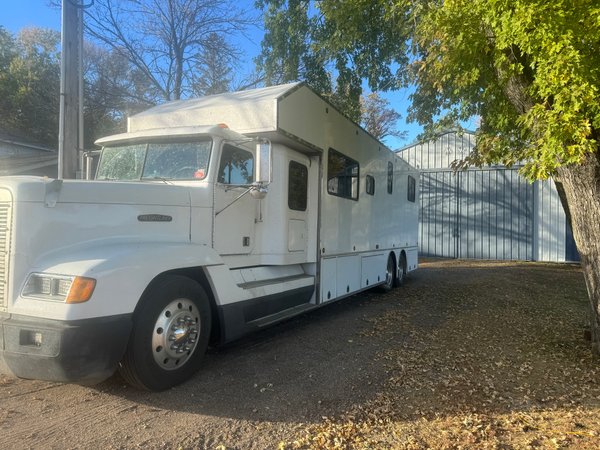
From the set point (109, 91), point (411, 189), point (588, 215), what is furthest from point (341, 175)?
point (109, 91)

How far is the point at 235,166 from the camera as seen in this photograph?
5199mm

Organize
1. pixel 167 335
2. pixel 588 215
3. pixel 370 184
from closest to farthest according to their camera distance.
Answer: pixel 167 335 < pixel 588 215 < pixel 370 184

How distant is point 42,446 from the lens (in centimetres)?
316

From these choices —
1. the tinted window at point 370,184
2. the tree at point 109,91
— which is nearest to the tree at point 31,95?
the tree at point 109,91

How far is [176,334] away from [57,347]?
1.03 metres

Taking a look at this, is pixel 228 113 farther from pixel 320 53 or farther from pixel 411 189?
pixel 411 189

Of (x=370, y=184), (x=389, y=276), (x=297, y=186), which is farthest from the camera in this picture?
(x=389, y=276)

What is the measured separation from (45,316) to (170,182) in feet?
6.35

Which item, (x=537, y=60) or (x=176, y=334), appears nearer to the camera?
(x=176, y=334)

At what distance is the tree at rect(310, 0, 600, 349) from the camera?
3986mm

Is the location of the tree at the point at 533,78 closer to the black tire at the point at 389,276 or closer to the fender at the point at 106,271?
the fender at the point at 106,271

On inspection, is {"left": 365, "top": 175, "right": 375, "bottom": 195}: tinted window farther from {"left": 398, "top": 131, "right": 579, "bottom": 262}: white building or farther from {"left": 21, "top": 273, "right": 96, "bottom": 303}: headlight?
{"left": 398, "top": 131, "right": 579, "bottom": 262}: white building

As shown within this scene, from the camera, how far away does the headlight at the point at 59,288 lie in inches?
132

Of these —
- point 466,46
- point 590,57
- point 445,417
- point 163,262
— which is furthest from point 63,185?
point 590,57
